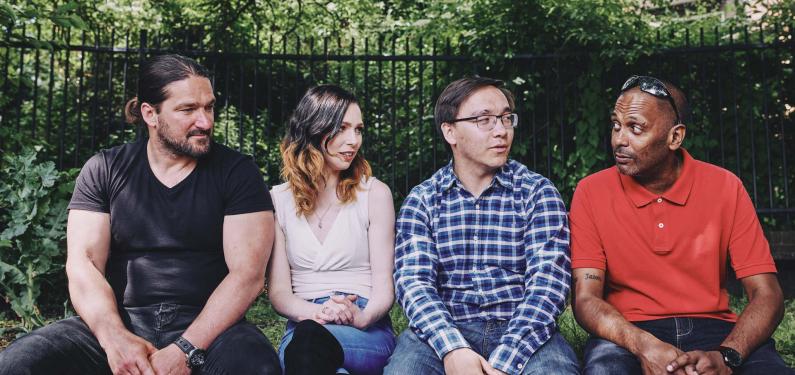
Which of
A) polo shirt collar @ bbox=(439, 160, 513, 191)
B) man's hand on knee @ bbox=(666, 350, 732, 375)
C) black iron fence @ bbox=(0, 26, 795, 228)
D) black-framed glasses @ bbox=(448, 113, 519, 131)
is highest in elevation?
black iron fence @ bbox=(0, 26, 795, 228)

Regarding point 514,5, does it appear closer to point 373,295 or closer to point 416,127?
point 416,127

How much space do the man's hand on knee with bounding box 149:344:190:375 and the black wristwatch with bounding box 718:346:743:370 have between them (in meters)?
2.20

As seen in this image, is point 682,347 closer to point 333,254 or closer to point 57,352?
point 333,254

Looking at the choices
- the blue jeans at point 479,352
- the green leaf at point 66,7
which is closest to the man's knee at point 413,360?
the blue jeans at point 479,352

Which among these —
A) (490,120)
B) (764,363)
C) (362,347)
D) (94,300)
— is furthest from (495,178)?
(94,300)

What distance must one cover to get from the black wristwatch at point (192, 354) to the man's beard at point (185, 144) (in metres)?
0.89

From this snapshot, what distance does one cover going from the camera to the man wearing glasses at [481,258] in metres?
2.87

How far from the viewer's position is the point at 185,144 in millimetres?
3256

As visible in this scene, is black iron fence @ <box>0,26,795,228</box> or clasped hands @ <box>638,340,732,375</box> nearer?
clasped hands @ <box>638,340,732,375</box>

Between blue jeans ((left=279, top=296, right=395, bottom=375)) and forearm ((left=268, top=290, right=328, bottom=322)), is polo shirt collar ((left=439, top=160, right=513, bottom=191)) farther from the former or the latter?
forearm ((left=268, top=290, right=328, bottom=322))

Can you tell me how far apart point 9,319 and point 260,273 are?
3348mm

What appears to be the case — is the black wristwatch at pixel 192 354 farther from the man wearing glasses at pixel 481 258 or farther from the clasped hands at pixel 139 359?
the man wearing glasses at pixel 481 258

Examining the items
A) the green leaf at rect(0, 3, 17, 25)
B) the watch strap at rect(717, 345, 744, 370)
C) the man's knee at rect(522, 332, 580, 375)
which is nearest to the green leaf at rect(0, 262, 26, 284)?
the green leaf at rect(0, 3, 17, 25)

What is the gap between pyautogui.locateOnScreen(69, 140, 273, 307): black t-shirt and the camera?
10.5ft
